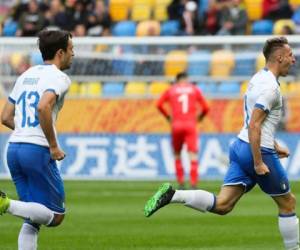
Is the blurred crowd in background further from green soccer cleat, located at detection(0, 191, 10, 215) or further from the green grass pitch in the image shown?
green soccer cleat, located at detection(0, 191, 10, 215)

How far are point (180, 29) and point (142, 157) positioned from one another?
4.77 m

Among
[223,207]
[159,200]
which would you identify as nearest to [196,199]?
[223,207]

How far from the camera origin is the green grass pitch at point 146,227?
1183 cm

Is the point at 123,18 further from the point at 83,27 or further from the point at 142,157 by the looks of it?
the point at 142,157

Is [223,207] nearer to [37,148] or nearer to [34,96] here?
[37,148]

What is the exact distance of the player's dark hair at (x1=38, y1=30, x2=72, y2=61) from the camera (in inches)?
364

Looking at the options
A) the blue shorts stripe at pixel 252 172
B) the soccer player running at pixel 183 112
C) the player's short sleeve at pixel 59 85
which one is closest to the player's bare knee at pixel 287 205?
the blue shorts stripe at pixel 252 172

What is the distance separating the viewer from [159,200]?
9938mm

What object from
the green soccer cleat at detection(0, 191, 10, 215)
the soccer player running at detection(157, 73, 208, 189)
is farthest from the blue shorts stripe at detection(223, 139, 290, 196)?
the soccer player running at detection(157, 73, 208, 189)

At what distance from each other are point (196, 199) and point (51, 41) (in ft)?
6.90

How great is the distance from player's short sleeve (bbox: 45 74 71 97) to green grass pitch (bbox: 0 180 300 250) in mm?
2799

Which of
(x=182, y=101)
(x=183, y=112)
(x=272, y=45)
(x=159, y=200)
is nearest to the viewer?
(x=159, y=200)

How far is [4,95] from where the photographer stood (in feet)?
76.4

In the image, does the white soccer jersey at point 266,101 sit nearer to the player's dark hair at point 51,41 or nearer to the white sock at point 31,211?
the player's dark hair at point 51,41
